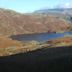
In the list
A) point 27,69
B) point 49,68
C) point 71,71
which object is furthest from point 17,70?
point 71,71

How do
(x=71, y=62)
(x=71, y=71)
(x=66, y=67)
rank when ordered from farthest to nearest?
(x=71, y=62), (x=66, y=67), (x=71, y=71)

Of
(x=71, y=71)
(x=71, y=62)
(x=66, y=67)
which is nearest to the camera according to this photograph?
(x=71, y=71)

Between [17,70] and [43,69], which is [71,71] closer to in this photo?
[43,69]

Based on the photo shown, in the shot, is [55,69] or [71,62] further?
[71,62]

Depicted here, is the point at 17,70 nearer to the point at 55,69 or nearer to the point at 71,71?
the point at 55,69

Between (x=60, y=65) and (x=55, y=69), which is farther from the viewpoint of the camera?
(x=60, y=65)

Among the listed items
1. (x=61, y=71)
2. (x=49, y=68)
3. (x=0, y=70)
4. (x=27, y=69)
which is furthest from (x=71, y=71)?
(x=0, y=70)

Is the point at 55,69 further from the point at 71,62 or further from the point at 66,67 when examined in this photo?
the point at 71,62
